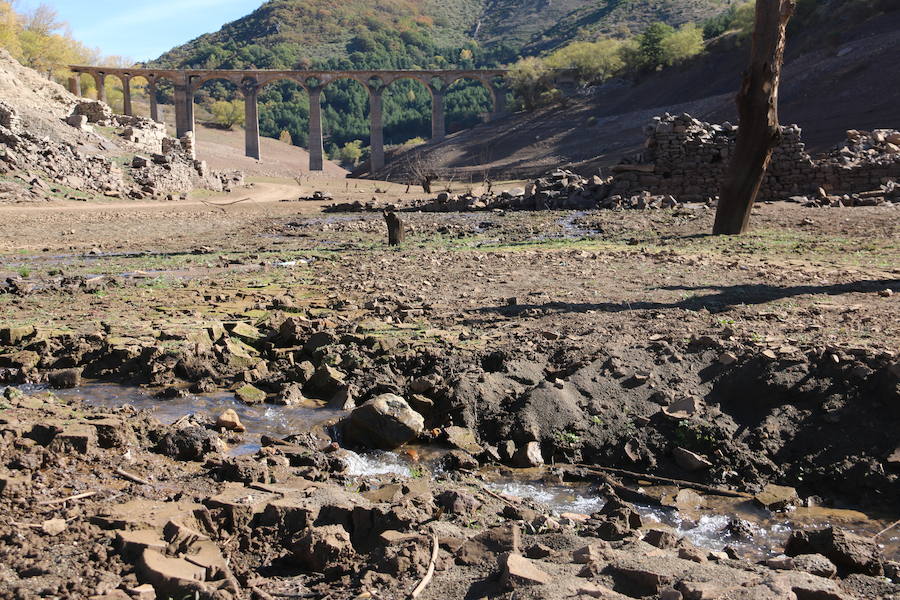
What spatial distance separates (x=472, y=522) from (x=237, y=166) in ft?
185

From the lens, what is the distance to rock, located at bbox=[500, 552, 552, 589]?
2969mm

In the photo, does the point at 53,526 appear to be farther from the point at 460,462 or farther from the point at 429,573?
the point at 460,462

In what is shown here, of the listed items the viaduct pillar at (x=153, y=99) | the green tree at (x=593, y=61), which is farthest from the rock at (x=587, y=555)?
the viaduct pillar at (x=153, y=99)

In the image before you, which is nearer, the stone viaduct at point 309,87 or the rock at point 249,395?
the rock at point 249,395

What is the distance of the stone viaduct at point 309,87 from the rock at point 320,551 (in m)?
61.9

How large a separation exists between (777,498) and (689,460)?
1.83 feet

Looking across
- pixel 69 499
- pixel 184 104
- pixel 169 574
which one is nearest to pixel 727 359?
pixel 169 574

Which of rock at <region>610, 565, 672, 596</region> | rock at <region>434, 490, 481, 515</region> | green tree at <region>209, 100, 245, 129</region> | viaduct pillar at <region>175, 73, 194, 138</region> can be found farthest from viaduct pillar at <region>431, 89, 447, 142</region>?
rock at <region>610, 565, 672, 596</region>

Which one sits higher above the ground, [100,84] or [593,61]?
[593,61]

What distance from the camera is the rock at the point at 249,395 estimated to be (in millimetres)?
5883

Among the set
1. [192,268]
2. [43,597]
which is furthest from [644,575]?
[192,268]

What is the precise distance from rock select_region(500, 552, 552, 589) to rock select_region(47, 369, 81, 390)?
14.0 ft

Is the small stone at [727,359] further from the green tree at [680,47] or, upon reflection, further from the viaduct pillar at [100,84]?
the viaduct pillar at [100,84]

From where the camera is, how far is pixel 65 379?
241 inches
